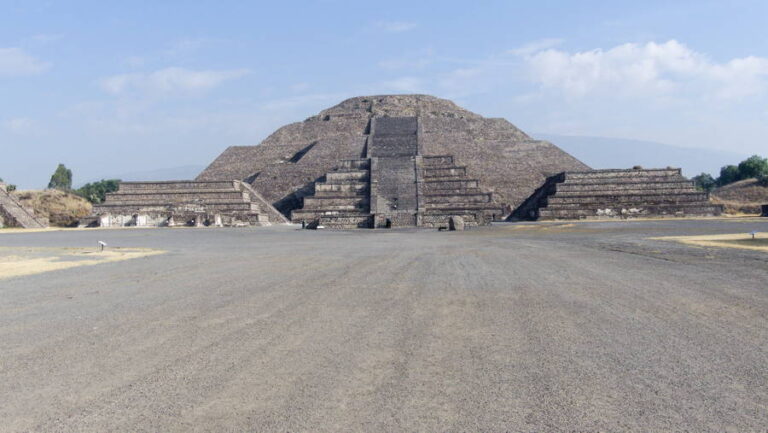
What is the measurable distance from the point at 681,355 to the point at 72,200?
1926 inches

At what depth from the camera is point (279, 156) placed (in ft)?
175

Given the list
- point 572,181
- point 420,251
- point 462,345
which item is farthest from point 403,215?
point 462,345

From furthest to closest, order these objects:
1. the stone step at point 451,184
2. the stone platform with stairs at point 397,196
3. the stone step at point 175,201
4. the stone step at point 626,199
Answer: the stone step at point 175,201, the stone step at point 451,184, the stone step at point 626,199, the stone platform with stairs at point 397,196

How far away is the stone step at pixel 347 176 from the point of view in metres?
40.2

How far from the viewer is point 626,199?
35.7 metres

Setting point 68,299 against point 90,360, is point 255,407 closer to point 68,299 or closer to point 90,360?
point 90,360

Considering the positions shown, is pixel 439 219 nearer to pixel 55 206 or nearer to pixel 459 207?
pixel 459 207

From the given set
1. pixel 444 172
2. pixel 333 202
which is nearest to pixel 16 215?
pixel 333 202

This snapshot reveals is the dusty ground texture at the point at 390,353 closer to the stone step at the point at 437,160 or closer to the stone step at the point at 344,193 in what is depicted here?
the stone step at the point at 344,193

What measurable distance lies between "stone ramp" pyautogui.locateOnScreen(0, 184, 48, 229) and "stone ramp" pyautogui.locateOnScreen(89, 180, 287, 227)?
4.04m

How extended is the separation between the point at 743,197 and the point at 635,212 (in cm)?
1745

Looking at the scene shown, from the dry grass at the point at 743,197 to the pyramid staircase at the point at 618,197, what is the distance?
5.40 m

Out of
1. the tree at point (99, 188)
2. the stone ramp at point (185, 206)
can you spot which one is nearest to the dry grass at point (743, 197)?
the stone ramp at point (185, 206)

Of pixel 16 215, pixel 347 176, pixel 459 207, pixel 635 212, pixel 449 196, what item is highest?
pixel 347 176
